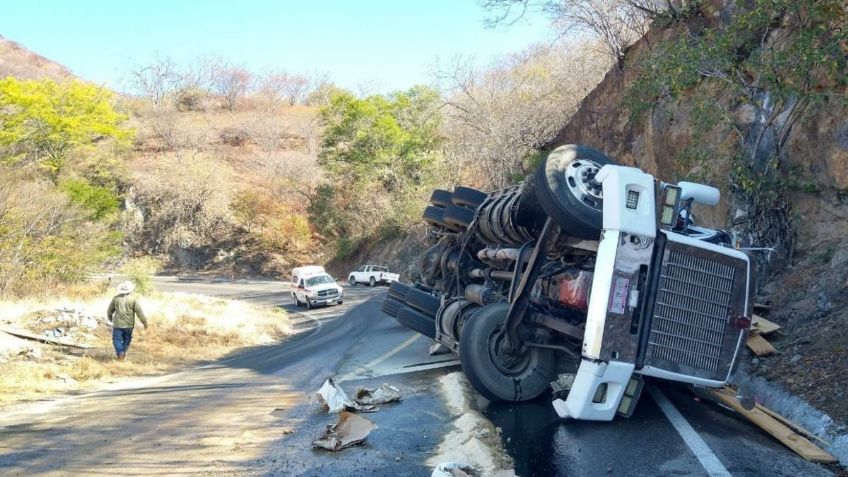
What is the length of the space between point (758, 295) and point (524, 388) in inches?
158

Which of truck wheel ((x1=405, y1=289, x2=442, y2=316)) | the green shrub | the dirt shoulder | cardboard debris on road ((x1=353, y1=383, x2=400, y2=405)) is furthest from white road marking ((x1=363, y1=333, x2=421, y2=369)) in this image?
the green shrub

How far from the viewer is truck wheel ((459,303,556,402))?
257 inches

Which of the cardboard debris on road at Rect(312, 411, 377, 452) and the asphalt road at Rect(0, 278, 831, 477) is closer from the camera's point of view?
the asphalt road at Rect(0, 278, 831, 477)

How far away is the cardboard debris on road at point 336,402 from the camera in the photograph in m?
7.17

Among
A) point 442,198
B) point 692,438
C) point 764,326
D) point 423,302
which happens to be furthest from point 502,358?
point 442,198

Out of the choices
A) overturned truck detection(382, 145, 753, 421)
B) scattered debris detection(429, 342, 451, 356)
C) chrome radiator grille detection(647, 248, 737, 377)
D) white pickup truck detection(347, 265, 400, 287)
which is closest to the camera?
overturned truck detection(382, 145, 753, 421)

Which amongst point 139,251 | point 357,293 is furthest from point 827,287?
point 139,251

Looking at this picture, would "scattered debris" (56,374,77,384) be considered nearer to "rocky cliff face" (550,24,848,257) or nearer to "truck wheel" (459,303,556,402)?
"truck wheel" (459,303,556,402)

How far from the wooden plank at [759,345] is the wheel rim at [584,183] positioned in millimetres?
2279

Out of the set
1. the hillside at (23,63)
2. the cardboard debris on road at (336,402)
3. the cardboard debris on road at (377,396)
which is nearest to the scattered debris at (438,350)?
the cardboard debris on road at (377,396)

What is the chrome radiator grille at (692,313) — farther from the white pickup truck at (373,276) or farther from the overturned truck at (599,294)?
the white pickup truck at (373,276)

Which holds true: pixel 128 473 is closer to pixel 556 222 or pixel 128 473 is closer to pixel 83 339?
pixel 556 222

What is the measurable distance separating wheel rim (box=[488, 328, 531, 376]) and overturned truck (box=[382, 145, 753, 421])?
0.03 feet

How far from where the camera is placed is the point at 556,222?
21.2 ft
